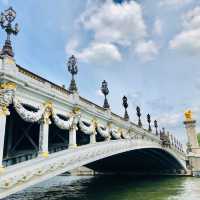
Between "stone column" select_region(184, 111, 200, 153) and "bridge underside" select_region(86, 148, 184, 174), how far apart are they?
632 centimetres

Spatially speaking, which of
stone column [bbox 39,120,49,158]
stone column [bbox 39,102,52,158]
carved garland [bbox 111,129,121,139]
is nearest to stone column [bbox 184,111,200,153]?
carved garland [bbox 111,129,121,139]

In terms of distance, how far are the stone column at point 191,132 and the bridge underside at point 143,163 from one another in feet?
20.7

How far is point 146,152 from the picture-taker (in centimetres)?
3759

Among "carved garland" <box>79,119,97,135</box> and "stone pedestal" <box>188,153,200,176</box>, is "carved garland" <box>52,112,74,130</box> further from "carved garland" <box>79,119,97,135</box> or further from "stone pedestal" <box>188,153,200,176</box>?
"stone pedestal" <box>188,153,200,176</box>

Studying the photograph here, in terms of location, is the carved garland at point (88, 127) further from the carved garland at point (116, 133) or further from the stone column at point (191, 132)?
the stone column at point (191, 132)

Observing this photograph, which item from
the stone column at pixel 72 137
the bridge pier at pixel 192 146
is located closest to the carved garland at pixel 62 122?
the stone column at pixel 72 137

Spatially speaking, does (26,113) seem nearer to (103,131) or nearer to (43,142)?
(43,142)

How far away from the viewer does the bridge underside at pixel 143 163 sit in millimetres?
39938

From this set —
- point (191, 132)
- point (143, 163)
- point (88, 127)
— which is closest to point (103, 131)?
point (88, 127)

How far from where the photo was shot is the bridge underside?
39.9 metres

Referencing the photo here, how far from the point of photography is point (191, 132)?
49.9 metres

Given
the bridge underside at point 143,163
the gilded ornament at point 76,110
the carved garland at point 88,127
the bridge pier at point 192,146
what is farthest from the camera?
the bridge pier at point 192,146

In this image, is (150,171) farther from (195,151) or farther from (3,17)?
(3,17)

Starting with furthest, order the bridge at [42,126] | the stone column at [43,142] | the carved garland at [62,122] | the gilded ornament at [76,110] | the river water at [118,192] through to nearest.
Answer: the river water at [118,192] → the gilded ornament at [76,110] → the carved garland at [62,122] → the stone column at [43,142] → the bridge at [42,126]
